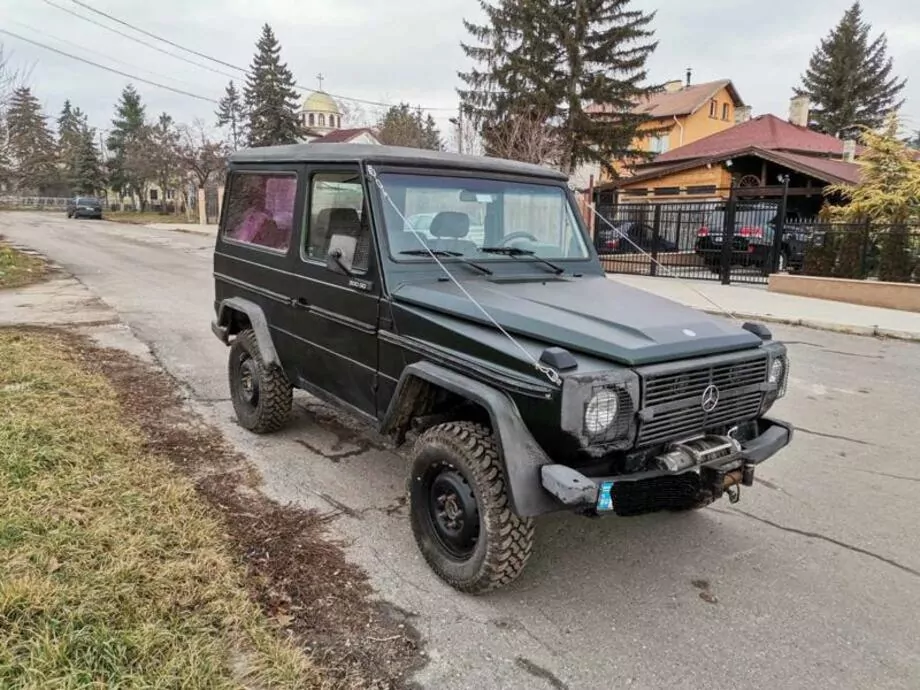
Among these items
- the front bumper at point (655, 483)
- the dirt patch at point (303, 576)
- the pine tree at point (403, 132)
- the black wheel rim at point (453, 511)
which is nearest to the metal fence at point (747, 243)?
the dirt patch at point (303, 576)

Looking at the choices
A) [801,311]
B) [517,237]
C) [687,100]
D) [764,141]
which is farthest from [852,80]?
[517,237]

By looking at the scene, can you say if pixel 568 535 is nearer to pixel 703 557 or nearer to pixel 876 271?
pixel 703 557

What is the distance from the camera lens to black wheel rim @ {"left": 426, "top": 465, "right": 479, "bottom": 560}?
3076mm

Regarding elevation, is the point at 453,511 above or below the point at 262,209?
below

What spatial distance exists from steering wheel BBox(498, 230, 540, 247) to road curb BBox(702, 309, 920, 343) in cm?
675

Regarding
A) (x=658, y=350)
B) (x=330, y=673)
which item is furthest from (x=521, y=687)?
(x=658, y=350)

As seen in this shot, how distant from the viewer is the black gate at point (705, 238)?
16234 mm

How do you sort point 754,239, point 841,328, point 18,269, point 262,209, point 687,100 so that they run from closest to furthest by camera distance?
point 262,209
point 841,328
point 18,269
point 754,239
point 687,100

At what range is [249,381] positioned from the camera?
5156mm

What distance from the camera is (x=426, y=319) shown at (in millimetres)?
3309

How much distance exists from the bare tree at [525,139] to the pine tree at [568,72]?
0.41ft

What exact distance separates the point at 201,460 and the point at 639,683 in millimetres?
3218

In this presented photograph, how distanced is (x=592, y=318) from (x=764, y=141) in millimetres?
31116

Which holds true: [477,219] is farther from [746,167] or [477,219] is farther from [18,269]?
[746,167]
